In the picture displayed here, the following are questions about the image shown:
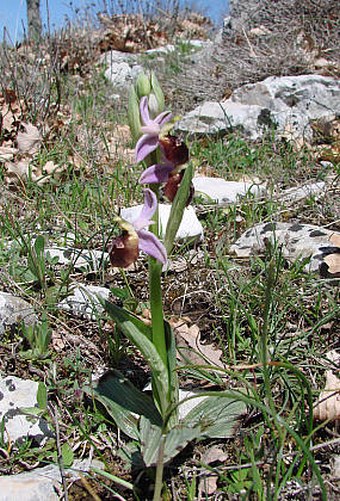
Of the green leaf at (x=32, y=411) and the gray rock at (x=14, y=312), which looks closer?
the green leaf at (x=32, y=411)

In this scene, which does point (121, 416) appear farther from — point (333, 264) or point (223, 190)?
point (223, 190)

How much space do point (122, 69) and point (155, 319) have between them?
5191 mm

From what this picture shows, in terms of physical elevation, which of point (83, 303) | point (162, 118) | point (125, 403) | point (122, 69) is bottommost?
point (125, 403)

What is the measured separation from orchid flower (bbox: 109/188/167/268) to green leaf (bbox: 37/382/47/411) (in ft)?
1.25

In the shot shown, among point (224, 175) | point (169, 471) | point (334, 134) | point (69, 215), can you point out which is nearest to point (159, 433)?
point (169, 471)

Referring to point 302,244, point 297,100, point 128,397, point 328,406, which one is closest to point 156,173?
point 128,397

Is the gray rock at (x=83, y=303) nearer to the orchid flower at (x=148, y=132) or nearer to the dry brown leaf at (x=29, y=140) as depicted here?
the orchid flower at (x=148, y=132)

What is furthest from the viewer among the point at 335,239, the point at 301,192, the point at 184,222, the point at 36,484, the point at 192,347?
the point at 301,192

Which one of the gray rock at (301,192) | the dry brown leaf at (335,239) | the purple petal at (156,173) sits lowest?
the dry brown leaf at (335,239)

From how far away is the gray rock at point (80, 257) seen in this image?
1.74 meters

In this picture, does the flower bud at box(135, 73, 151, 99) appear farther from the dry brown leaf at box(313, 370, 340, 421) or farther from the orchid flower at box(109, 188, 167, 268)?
the dry brown leaf at box(313, 370, 340, 421)

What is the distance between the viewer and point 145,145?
41.2 inches

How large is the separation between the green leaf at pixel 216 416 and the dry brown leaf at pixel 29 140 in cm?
195

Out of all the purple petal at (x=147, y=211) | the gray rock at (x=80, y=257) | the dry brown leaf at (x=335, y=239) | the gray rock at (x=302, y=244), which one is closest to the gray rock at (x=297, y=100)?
the gray rock at (x=302, y=244)
